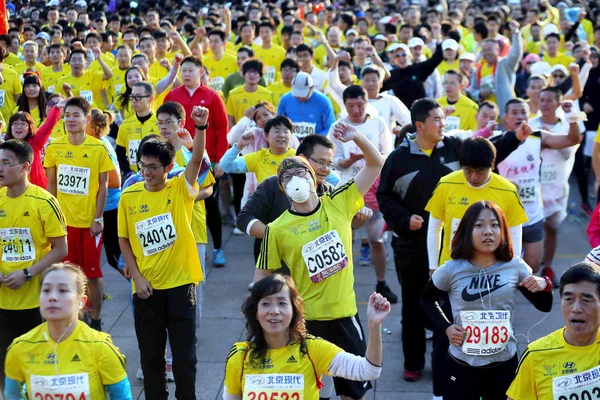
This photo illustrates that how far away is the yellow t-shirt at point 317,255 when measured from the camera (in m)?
5.75

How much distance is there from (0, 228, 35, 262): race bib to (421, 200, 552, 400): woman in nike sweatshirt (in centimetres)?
291

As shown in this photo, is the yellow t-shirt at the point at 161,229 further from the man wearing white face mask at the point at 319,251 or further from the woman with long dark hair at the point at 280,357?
the woman with long dark hair at the point at 280,357

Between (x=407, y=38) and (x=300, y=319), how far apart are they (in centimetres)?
1317

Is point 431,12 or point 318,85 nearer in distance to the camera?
point 318,85

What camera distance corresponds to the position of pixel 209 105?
34.3 ft

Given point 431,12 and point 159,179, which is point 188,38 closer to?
point 431,12

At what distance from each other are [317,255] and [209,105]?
504cm

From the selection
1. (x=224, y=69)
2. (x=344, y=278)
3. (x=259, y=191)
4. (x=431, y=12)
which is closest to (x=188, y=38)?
(x=224, y=69)

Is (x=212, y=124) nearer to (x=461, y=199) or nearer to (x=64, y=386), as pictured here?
(x=461, y=199)

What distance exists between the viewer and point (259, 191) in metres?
6.95

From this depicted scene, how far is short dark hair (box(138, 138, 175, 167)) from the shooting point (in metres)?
6.33

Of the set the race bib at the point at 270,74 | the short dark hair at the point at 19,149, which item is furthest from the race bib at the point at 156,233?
the race bib at the point at 270,74

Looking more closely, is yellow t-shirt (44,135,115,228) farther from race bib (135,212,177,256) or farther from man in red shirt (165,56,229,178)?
man in red shirt (165,56,229,178)

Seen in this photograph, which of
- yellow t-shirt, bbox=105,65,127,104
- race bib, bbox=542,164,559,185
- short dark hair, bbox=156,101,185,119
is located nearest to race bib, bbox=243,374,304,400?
short dark hair, bbox=156,101,185,119
